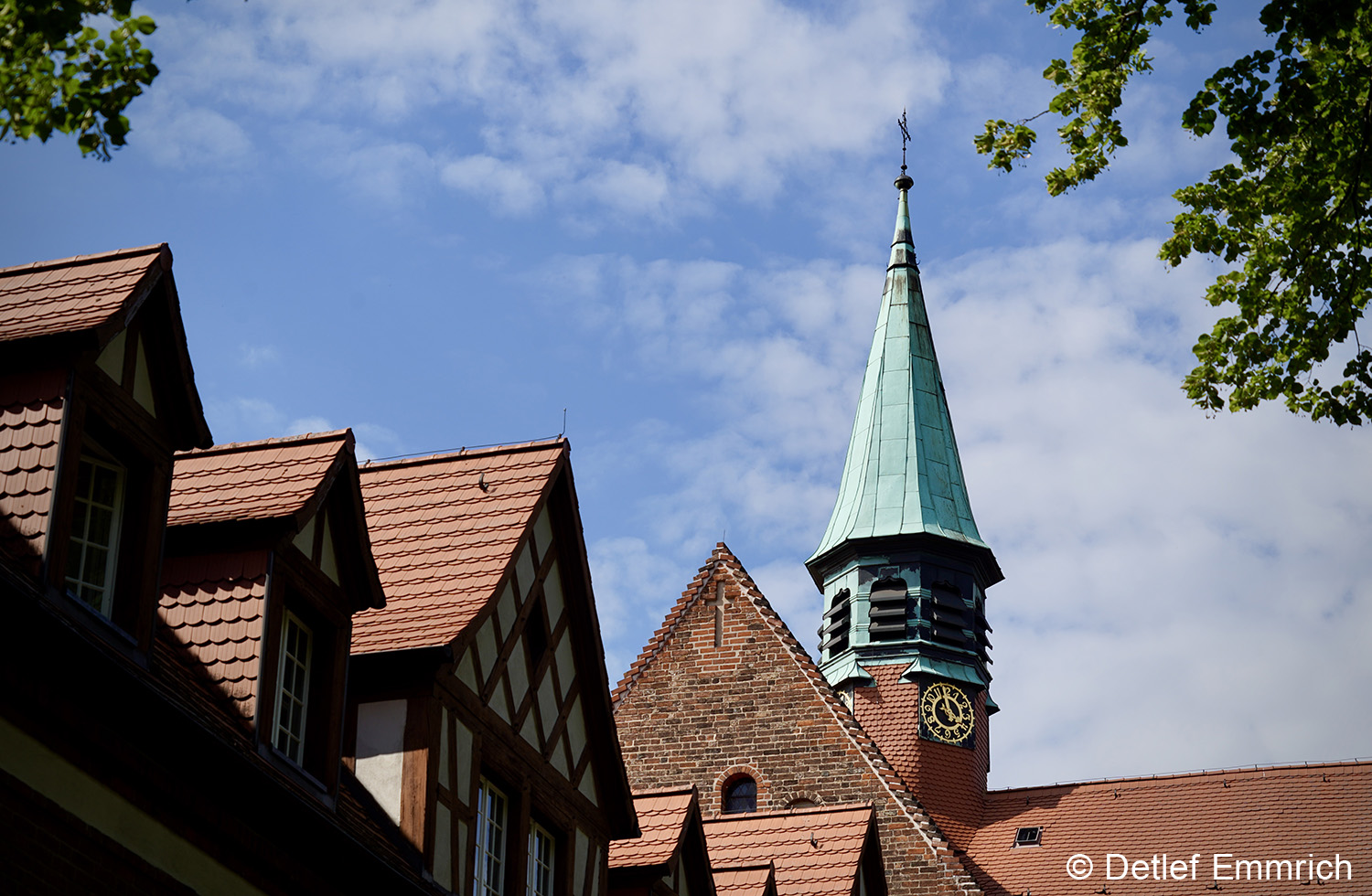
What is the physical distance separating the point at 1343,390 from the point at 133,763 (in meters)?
8.68

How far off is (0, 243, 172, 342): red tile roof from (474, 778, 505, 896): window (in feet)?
16.7

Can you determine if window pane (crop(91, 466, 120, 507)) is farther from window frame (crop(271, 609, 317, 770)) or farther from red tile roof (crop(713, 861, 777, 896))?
red tile roof (crop(713, 861, 777, 896))

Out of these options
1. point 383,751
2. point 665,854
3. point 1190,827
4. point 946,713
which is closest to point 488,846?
point 383,751

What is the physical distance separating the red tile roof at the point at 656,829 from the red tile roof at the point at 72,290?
834 centimetres

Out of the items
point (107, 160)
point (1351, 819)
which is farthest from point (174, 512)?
point (1351, 819)

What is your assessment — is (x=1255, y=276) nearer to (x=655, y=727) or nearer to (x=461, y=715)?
(x=461, y=715)

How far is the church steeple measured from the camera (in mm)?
39812

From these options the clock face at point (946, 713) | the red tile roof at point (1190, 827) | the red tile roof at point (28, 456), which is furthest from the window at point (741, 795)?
the red tile roof at point (28, 456)

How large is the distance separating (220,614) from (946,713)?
2889cm

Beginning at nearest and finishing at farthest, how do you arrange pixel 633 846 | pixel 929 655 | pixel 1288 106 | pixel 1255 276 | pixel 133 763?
1. pixel 133 763
2. pixel 1288 106
3. pixel 1255 276
4. pixel 633 846
5. pixel 929 655

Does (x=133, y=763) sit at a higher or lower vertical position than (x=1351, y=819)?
lower

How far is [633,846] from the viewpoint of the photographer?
17781mm

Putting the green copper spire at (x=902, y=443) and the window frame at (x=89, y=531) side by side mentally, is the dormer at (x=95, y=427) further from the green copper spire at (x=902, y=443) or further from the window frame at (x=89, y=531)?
the green copper spire at (x=902, y=443)

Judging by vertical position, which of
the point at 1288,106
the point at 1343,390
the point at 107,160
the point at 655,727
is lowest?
the point at 107,160
